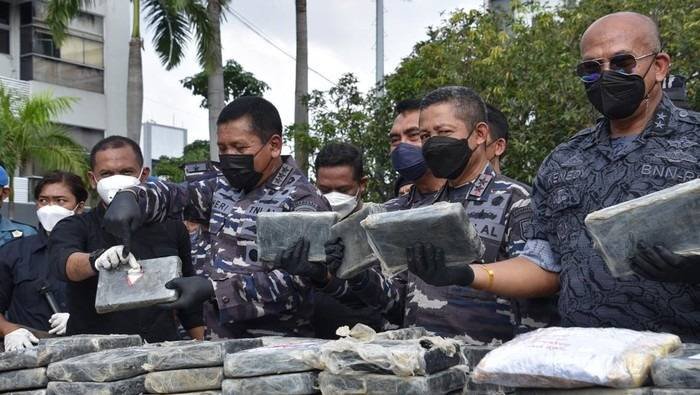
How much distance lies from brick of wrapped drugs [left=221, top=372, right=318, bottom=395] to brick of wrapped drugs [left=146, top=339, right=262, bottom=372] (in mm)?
177

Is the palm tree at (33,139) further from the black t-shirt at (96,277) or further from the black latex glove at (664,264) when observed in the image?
the black latex glove at (664,264)

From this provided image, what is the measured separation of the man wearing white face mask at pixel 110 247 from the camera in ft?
14.2

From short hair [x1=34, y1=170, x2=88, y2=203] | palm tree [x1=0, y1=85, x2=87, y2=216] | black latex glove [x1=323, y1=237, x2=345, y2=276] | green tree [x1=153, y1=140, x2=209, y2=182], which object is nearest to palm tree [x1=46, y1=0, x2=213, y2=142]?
palm tree [x1=0, y1=85, x2=87, y2=216]

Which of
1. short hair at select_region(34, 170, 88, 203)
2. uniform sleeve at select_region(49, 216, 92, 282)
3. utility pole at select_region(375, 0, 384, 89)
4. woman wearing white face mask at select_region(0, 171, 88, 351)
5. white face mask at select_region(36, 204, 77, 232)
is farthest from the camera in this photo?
utility pole at select_region(375, 0, 384, 89)

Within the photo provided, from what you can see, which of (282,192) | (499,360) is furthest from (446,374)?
(282,192)

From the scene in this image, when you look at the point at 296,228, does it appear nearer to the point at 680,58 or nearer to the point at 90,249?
the point at 90,249

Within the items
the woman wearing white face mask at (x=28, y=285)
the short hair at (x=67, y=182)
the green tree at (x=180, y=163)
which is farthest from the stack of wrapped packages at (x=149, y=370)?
the green tree at (x=180, y=163)

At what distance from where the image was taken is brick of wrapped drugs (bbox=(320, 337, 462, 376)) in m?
2.56

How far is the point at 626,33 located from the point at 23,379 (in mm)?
2378

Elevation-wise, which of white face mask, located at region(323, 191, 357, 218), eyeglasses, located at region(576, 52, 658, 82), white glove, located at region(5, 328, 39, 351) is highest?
eyeglasses, located at region(576, 52, 658, 82)

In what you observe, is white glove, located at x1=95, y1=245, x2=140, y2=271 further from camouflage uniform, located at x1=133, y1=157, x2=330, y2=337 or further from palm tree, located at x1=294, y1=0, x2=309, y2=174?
palm tree, located at x1=294, y1=0, x2=309, y2=174

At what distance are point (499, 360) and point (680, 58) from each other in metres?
9.02

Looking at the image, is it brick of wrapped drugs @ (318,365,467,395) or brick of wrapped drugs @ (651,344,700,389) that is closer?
brick of wrapped drugs @ (651,344,700,389)

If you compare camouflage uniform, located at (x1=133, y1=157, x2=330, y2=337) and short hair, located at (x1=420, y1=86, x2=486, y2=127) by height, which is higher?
short hair, located at (x1=420, y1=86, x2=486, y2=127)
